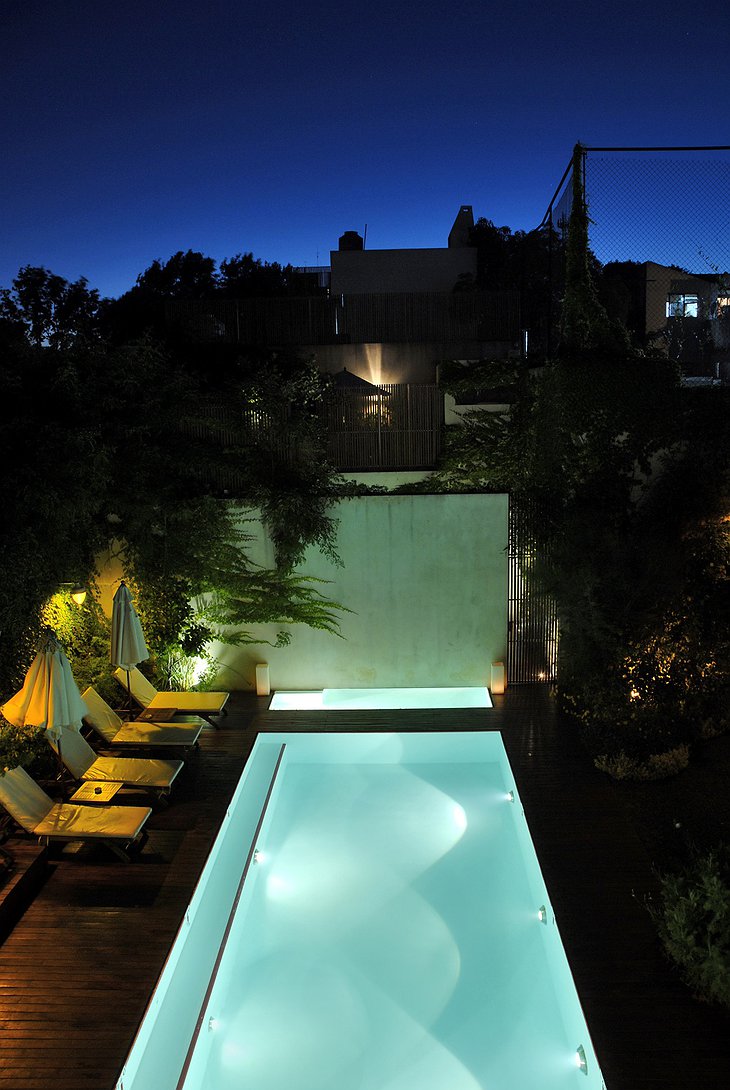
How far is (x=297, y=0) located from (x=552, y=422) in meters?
10.4

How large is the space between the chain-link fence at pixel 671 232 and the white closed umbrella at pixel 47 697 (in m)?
9.23

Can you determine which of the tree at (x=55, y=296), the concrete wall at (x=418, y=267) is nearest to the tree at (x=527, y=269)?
the concrete wall at (x=418, y=267)

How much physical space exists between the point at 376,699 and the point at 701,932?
18.3 ft

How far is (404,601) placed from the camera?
1013cm

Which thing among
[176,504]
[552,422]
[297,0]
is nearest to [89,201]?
[297,0]

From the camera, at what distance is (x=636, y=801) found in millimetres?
7078

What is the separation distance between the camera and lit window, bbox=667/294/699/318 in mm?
10694

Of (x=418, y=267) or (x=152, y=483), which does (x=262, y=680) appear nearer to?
(x=152, y=483)

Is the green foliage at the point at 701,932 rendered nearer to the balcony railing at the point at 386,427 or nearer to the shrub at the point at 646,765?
the shrub at the point at 646,765

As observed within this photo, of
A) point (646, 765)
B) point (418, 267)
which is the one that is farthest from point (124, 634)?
point (418, 267)

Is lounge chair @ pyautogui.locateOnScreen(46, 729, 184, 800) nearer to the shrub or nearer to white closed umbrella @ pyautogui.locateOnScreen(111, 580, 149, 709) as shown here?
white closed umbrella @ pyautogui.locateOnScreen(111, 580, 149, 709)

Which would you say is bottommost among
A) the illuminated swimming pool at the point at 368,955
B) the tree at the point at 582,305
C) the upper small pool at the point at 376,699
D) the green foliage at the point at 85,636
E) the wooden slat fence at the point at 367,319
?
the illuminated swimming pool at the point at 368,955

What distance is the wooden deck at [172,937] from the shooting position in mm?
4238

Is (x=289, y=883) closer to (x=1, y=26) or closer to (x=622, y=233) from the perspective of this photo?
(x=622, y=233)
